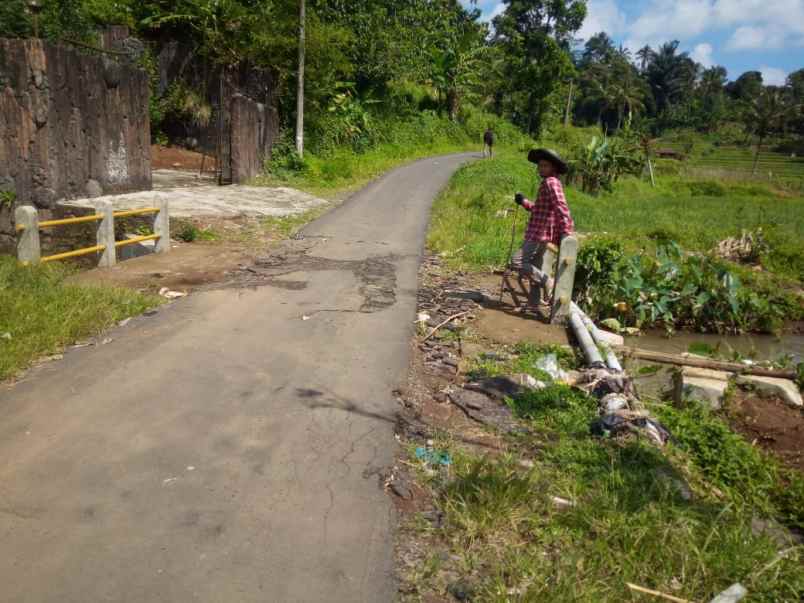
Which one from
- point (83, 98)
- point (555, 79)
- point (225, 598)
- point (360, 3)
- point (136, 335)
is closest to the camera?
point (225, 598)

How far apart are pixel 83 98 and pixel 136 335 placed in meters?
6.62

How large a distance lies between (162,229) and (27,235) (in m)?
2.63

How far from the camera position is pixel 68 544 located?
311 centimetres

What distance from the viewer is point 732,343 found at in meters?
10.2

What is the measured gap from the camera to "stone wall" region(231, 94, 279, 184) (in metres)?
17.5

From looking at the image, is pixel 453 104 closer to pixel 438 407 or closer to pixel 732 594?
pixel 438 407

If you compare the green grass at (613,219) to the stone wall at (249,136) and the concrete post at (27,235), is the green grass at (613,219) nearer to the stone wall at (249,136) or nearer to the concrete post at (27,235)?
the stone wall at (249,136)

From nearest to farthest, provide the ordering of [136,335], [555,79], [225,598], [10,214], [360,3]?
[225,598] → [136,335] → [10,214] → [360,3] → [555,79]

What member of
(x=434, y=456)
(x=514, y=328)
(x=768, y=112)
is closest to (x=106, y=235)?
(x=514, y=328)

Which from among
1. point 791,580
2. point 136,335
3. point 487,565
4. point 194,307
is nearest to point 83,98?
point 194,307

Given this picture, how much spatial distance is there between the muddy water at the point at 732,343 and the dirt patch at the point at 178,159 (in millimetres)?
14343

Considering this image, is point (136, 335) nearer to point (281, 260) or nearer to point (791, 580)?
point (281, 260)

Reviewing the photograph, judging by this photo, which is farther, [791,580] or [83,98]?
[83,98]

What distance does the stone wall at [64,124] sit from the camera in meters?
9.53
